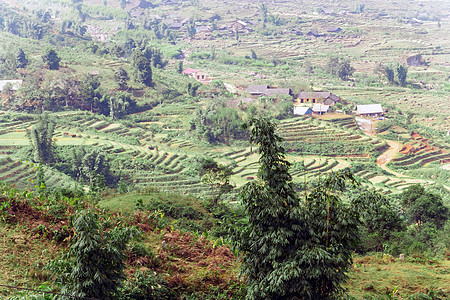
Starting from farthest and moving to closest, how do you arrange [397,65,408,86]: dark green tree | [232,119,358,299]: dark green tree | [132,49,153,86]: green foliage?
[397,65,408,86]: dark green tree, [132,49,153,86]: green foliage, [232,119,358,299]: dark green tree

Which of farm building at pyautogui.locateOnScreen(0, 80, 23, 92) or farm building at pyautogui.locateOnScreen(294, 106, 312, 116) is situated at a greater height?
farm building at pyautogui.locateOnScreen(0, 80, 23, 92)

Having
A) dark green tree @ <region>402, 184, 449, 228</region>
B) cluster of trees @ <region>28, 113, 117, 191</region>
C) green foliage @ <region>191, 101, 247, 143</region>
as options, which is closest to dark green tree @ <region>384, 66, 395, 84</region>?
green foliage @ <region>191, 101, 247, 143</region>

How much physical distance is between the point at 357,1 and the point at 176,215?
120 metres

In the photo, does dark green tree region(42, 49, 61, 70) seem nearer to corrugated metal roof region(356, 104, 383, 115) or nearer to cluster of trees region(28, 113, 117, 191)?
cluster of trees region(28, 113, 117, 191)

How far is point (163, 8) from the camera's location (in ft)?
324

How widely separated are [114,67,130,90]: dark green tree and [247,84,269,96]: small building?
596 inches

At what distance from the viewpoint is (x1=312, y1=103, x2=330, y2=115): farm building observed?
44.6 meters

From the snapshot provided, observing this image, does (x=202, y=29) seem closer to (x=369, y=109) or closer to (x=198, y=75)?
(x=198, y=75)

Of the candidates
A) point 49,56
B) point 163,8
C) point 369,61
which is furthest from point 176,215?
point 163,8

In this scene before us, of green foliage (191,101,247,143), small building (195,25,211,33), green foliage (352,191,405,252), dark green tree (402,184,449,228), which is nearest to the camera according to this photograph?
green foliage (352,191,405,252)

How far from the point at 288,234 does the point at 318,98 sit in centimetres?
4272

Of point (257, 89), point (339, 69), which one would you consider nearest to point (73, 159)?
point (257, 89)

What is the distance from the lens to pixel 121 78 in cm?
4650

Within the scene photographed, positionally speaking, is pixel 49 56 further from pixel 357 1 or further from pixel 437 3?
pixel 437 3
